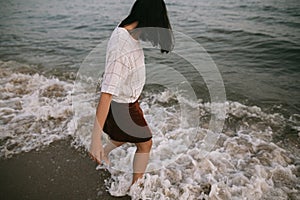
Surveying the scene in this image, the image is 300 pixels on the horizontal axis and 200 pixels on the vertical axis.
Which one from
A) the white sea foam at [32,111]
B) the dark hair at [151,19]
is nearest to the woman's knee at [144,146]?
the dark hair at [151,19]

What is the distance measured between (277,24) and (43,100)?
8.94 metres

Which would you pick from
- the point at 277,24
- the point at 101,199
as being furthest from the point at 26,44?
the point at 277,24

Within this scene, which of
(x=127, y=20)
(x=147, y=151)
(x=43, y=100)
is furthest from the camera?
(x=43, y=100)

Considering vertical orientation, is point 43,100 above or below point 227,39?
below

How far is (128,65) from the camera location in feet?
5.70

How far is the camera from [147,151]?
237 cm

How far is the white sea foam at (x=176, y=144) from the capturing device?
2.74 meters

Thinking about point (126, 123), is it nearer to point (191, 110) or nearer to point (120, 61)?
point (120, 61)

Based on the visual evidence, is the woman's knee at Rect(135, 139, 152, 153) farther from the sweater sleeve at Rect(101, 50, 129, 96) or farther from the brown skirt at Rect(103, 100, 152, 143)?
the sweater sleeve at Rect(101, 50, 129, 96)

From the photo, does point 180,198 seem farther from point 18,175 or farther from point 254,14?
point 254,14

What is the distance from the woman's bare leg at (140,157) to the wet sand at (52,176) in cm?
31

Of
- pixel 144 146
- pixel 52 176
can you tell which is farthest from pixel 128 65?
pixel 52 176

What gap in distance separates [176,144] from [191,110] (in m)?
1.04

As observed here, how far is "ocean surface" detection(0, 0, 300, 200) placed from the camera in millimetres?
2881
